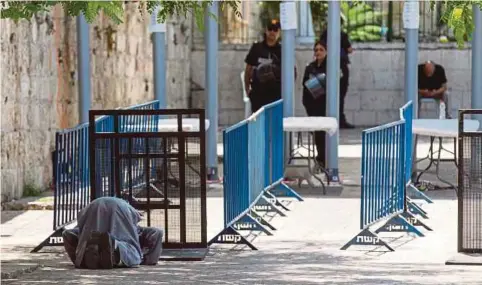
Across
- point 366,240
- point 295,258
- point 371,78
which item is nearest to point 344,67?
point 371,78

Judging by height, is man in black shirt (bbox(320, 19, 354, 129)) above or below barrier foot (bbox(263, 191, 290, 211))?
above

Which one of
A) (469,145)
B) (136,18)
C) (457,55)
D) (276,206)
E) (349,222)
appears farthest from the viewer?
(457,55)

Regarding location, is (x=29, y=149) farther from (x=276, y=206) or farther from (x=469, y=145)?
(x=469, y=145)

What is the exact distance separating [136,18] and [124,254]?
1242 cm

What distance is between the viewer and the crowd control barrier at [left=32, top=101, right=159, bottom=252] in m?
13.5

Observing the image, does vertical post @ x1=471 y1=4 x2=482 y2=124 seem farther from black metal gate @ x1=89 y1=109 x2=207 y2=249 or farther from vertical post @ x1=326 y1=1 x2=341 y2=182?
black metal gate @ x1=89 y1=109 x2=207 y2=249

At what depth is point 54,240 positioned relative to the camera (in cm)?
1373

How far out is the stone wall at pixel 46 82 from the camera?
17203 mm

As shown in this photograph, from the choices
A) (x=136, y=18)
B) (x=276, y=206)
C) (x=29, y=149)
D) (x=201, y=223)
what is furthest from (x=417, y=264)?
(x=136, y=18)

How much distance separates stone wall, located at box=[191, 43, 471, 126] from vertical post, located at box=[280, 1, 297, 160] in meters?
8.89

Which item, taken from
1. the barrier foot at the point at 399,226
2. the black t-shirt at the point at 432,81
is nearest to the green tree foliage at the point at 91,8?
the barrier foot at the point at 399,226

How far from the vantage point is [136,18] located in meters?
24.3

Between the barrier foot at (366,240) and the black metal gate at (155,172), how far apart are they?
1.38 metres

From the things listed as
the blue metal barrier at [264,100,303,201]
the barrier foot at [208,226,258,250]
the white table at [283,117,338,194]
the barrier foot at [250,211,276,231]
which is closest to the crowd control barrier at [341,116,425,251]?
the barrier foot at [208,226,258,250]
